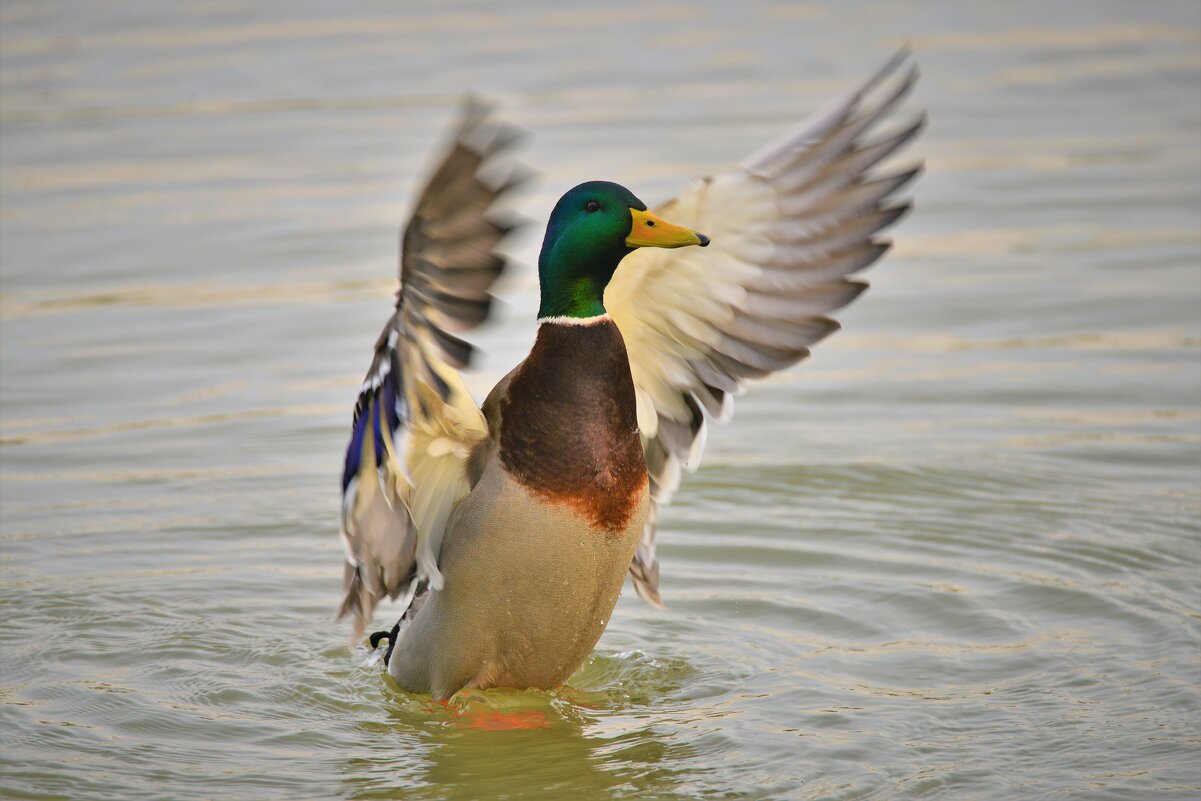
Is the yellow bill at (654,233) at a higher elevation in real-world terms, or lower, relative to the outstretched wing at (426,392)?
higher

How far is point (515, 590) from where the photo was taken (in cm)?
520

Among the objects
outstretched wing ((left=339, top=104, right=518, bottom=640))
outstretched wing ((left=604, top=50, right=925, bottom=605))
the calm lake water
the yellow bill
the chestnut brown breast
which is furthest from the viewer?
outstretched wing ((left=604, top=50, right=925, bottom=605))

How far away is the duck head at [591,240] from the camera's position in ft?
16.3

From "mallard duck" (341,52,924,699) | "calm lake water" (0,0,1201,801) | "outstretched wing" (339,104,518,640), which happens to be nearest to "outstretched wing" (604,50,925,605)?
"mallard duck" (341,52,924,699)

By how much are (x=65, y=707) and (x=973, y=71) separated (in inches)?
401

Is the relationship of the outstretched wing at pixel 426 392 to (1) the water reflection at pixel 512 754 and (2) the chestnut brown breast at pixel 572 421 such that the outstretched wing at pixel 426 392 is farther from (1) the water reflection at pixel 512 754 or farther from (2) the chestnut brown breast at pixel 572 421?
(1) the water reflection at pixel 512 754

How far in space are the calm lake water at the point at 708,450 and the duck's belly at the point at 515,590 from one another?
0.67 feet

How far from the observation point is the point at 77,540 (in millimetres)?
6801

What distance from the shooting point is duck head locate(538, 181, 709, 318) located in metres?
4.98

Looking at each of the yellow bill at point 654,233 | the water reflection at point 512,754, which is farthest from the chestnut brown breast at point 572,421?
the water reflection at point 512,754

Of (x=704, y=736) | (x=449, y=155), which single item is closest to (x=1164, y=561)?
(x=704, y=736)

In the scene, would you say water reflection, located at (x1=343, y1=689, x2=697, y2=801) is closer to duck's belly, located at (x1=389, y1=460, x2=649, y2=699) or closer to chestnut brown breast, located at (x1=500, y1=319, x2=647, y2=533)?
duck's belly, located at (x1=389, y1=460, x2=649, y2=699)

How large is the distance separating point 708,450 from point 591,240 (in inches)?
112

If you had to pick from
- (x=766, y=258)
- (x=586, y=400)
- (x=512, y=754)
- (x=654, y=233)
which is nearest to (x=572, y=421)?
(x=586, y=400)
